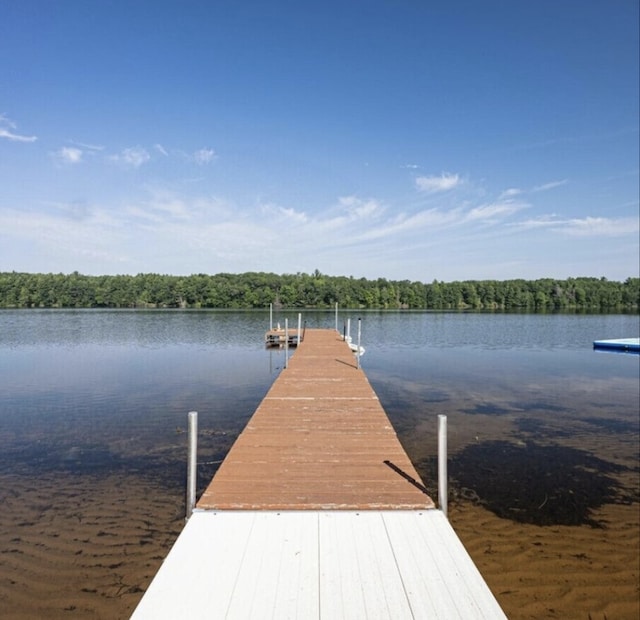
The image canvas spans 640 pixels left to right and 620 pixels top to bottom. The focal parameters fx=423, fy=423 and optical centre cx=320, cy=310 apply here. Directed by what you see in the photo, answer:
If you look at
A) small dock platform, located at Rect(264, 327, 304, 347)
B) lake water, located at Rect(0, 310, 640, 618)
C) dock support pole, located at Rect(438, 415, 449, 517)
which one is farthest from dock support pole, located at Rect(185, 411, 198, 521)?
small dock platform, located at Rect(264, 327, 304, 347)

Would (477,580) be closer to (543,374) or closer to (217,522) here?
(217,522)

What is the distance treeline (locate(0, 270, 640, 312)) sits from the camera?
4011 inches

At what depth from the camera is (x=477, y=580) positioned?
3.68m

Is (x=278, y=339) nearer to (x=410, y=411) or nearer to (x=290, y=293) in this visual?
(x=410, y=411)

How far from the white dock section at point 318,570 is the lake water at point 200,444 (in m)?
1.99

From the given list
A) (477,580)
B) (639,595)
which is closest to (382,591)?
(477,580)

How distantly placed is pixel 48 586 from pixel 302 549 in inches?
151

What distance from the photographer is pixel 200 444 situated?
35.4 feet

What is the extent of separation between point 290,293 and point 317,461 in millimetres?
98266

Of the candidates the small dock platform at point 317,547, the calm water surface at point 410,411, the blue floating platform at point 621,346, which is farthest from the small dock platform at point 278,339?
the small dock platform at point 317,547

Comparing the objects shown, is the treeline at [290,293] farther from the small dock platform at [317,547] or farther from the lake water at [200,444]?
the small dock platform at [317,547]

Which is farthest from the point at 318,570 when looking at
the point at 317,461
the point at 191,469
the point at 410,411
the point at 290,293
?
the point at 290,293

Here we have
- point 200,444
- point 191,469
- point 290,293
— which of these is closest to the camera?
point 191,469

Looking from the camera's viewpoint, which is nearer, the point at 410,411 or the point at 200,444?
the point at 200,444
